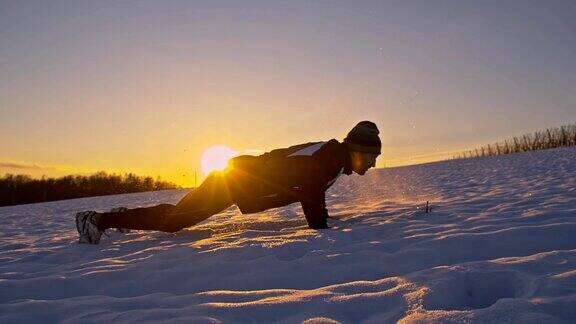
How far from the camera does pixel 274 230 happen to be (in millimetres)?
4832

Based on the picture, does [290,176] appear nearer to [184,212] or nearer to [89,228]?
[184,212]

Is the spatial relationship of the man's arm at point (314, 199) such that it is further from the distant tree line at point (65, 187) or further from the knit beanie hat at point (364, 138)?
the distant tree line at point (65, 187)

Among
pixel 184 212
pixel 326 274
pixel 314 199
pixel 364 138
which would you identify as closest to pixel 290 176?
pixel 314 199

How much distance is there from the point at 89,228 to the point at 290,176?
215 centimetres

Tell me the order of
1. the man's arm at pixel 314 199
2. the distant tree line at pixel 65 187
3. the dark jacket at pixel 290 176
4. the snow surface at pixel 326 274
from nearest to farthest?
the snow surface at pixel 326 274
the man's arm at pixel 314 199
the dark jacket at pixel 290 176
the distant tree line at pixel 65 187

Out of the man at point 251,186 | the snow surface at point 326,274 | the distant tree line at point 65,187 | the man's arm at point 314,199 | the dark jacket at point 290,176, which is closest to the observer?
the snow surface at point 326,274

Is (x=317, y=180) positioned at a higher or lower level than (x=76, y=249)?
higher

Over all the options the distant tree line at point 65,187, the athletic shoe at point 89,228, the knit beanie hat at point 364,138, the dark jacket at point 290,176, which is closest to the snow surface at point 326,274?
the athletic shoe at point 89,228

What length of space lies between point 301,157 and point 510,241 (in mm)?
2130

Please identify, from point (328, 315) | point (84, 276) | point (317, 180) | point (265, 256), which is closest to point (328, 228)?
point (317, 180)

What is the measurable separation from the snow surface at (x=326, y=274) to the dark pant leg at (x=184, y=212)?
0.18 meters

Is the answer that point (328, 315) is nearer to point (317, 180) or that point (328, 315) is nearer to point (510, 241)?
point (510, 241)

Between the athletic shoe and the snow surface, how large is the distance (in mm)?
140

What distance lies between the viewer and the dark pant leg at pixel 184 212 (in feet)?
15.8
